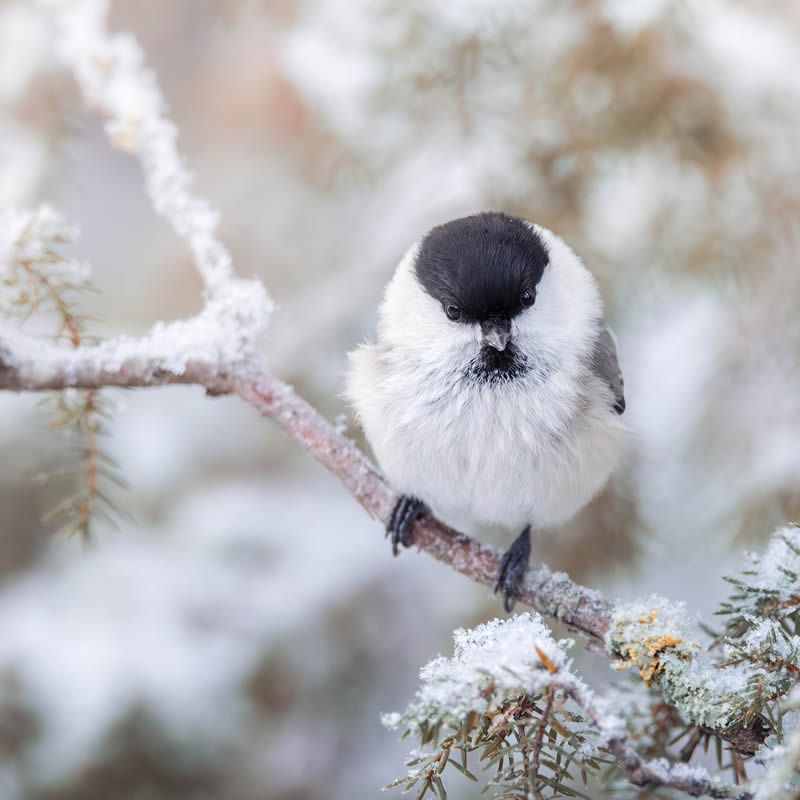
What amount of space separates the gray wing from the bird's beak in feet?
0.55

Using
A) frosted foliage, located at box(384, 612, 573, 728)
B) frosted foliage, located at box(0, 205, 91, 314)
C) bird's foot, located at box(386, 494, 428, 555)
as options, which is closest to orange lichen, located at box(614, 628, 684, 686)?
frosted foliage, located at box(384, 612, 573, 728)

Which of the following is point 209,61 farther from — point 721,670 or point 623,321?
point 721,670

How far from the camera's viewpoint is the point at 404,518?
1.07 meters

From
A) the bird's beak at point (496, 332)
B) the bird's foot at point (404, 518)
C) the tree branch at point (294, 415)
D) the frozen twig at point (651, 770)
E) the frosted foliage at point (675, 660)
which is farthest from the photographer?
the bird's foot at point (404, 518)

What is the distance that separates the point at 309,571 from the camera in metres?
1.36

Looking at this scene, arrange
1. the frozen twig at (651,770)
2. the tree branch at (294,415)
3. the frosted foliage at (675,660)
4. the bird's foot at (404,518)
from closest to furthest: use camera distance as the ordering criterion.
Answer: the frozen twig at (651,770) < the frosted foliage at (675,660) < the tree branch at (294,415) < the bird's foot at (404,518)

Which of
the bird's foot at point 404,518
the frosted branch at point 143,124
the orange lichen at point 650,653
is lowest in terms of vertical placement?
the orange lichen at point 650,653

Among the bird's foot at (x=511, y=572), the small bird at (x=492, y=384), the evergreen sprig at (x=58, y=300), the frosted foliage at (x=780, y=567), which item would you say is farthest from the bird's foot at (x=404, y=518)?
the frosted foliage at (x=780, y=567)

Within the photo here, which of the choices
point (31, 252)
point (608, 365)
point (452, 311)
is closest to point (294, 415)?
point (452, 311)

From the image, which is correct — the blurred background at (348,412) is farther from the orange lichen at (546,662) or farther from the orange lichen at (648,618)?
the orange lichen at (546,662)

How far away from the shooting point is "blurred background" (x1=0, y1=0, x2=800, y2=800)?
1153 millimetres

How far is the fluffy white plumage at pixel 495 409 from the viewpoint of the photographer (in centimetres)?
97

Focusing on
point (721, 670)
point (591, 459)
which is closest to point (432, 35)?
point (591, 459)

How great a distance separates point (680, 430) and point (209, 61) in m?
1.35
